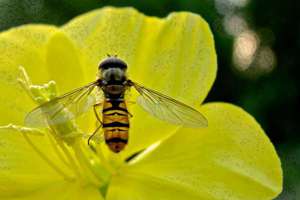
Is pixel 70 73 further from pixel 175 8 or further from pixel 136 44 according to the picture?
pixel 175 8

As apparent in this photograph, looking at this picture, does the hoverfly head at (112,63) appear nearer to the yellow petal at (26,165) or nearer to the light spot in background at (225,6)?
the yellow petal at (26,165)

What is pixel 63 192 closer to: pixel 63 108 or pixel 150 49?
pixel 63 108

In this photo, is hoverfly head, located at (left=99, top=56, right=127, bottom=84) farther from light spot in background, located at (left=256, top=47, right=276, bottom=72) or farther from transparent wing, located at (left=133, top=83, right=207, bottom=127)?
light spot in background, located at (left=256, top=47, right=276, bottom=72)

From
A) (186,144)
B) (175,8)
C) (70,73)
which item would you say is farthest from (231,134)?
(175,8)

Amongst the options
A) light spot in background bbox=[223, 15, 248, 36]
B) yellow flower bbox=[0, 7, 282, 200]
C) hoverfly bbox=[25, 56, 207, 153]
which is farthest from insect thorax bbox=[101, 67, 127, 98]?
light spot in background bbox=[223, 15, 248, 36]

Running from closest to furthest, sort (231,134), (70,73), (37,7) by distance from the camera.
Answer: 1. (231,134)
2. (70,73)
3. (37,7)

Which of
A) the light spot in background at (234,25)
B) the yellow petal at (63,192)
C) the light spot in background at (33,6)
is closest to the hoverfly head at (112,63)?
the yellow petal at (63,192)
